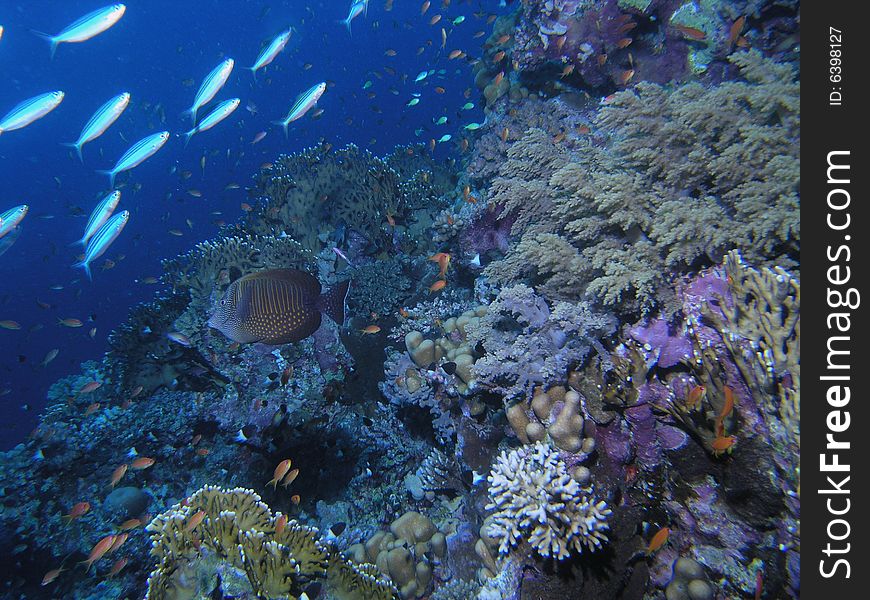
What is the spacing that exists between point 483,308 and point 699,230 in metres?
2.37

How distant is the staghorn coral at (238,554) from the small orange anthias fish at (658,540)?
7.16 ft

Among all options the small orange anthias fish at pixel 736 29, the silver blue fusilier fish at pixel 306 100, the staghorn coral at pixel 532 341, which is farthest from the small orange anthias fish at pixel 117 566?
the small orange anthias fish at pixel 736 29

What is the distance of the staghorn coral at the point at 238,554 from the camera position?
10.3 ft

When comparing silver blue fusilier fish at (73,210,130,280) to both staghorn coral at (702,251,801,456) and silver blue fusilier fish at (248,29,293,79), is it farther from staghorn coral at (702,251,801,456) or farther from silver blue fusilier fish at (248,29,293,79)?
staghorn coral at (702,251,801,456)

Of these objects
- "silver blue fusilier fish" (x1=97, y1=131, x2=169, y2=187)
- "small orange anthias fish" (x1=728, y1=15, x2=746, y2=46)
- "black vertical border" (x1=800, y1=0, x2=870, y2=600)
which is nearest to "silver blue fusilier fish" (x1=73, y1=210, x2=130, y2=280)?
"silver blue fusilier fish" (x1=97, y1=131, x2=169, y2=187)

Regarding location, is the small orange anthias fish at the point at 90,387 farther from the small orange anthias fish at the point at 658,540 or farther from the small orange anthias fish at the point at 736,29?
the small orange anthias fish at the point at 736,29

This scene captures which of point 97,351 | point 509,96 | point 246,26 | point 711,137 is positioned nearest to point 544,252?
point 711,137

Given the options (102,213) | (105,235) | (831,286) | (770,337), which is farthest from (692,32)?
(102,213)

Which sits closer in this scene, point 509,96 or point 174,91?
point 509,96

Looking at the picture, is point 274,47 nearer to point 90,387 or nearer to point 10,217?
point 10,217

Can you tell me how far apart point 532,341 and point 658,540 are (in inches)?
63.0

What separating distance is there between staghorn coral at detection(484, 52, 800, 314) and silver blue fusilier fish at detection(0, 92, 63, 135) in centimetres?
792

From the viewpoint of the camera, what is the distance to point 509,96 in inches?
368

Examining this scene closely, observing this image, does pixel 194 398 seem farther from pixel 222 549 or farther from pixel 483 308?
pixel 483 308
